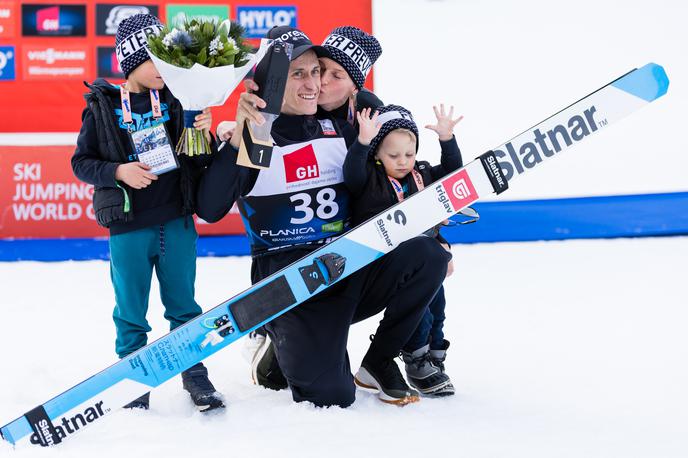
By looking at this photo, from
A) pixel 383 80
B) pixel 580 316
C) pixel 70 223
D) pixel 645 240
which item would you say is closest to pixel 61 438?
pixel 580 316

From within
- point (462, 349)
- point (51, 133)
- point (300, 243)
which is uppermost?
point (51, 133)

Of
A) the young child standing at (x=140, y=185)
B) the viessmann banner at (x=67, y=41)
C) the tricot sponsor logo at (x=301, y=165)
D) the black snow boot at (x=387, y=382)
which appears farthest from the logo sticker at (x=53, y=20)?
the black snow boot at (x=387, y=382)

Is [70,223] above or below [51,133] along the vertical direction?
below

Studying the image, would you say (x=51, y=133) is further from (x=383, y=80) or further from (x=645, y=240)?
Answer: (x=645, y=240)

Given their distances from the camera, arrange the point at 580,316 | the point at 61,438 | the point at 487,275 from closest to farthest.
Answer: the point at 61,438
the point at 580,316
the point at 487,275

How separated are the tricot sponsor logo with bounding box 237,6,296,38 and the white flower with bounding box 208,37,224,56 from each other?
3.24 meters

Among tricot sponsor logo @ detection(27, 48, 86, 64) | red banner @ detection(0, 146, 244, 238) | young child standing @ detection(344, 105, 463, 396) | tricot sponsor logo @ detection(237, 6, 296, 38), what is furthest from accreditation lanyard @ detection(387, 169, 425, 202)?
tricot sponsor logo @ detection(27, 48, 86, 64)

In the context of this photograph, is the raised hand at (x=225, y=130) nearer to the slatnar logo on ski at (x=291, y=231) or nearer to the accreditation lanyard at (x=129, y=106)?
the accreditation lanyard at (x=129, y=106)

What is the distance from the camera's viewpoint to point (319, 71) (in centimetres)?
234

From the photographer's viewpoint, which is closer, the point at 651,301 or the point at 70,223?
the point at 651,301

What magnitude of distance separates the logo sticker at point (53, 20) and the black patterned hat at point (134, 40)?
10.0 ft

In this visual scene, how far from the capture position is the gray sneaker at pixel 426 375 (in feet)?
7.65

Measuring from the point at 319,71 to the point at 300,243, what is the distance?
51 cm

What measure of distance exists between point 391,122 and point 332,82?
0.22 m
